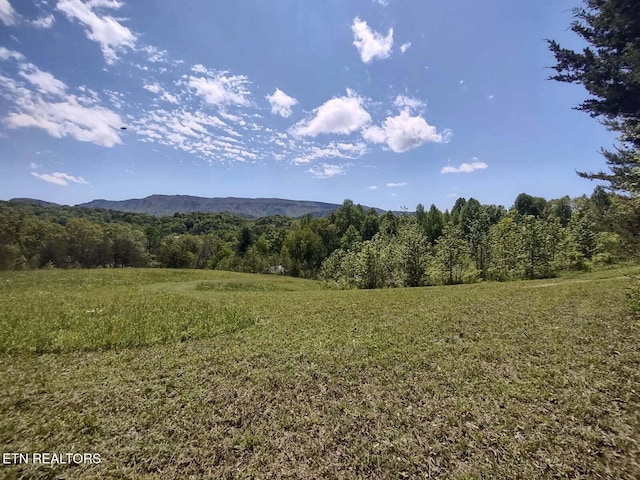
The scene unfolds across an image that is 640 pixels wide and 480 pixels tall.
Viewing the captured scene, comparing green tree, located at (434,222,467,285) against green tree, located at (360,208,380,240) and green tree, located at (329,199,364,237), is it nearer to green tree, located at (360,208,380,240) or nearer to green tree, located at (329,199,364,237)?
green tree, located at (360,208,380,240)

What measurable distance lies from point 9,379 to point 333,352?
5.61 m

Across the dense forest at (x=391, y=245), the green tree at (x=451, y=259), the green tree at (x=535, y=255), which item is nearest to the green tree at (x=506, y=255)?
the dense forest at (x=391, y=245)

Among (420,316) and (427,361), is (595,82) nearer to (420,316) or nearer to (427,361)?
(420,316)

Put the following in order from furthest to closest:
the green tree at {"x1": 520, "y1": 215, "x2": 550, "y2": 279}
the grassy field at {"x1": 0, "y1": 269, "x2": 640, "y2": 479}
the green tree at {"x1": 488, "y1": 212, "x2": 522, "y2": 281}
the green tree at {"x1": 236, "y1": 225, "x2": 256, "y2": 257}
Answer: the green tree at {"x1": 236, "y1": 225, "x2": 256, "y2": 257} → the green tree at {"x1": 488, "y1": 212, "x2": 522, "y2": 281} → the green tree at {"x1": 520, "y1": 215, "x2": 550, "y2": 279} → the grassy field at {"x1": 0, "y1": 269, "x2": 640, "y2": 479}

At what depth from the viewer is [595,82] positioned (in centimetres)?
955

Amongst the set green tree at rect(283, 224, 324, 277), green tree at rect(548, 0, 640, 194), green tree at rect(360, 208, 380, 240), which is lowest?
green tree at rect(283, 224, 324, 277)

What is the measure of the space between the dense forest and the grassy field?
17.8 feet

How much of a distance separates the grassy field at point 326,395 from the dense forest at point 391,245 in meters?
5.44

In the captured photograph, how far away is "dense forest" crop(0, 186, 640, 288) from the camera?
23.9m

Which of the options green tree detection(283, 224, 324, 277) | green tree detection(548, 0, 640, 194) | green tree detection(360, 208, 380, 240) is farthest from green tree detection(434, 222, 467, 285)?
green tree detection(360, 208, 380, 240)

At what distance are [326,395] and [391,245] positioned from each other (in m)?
23.8

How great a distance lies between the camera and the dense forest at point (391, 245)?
78.4 feet

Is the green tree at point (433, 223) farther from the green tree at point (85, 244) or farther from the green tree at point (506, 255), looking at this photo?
the green tree at point (85, 244)

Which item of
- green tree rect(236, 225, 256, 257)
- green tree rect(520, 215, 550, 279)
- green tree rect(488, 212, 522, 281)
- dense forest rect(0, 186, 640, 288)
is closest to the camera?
green tree rect(520, 215, 550, 279)
